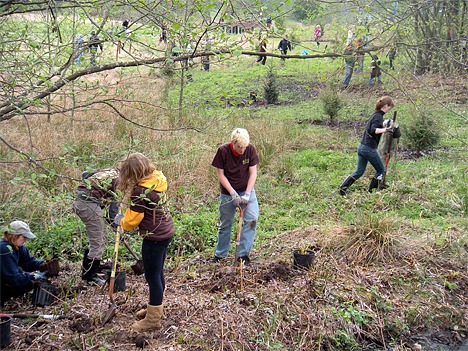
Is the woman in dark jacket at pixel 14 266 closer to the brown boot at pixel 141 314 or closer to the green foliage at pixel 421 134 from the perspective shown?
the brown boot at pixel 141 314

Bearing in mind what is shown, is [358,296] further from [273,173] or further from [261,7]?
[273,173]

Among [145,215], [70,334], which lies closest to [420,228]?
[145,215]

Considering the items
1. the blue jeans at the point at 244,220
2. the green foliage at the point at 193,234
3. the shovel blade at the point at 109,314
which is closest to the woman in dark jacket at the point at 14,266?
the shovel blade at the point at 109,314

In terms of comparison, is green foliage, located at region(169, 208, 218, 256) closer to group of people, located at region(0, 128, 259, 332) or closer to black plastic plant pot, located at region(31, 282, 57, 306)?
group of people, located at region(0, 128, 259, 332)

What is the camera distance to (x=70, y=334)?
4.76 m

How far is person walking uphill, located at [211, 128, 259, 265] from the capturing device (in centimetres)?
596

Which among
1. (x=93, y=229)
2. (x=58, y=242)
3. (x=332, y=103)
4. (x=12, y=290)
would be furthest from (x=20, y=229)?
(x=332, y=103)

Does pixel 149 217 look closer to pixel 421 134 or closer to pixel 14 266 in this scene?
pixel 14 266

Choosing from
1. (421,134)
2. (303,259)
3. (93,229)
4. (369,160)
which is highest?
(421,134)

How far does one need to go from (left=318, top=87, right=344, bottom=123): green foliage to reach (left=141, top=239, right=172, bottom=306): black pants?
10550 millimetres

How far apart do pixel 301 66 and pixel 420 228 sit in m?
17.8

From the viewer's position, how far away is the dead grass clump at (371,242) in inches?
251

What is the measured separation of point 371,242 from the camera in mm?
6469

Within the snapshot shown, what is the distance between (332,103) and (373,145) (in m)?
5.65
